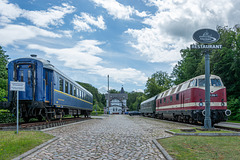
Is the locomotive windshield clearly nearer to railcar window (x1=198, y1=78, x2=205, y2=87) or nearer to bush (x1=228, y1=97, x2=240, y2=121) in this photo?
railcar window (x1=198, y1=78, x2=205, y2=87)

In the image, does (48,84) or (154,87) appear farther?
(154,87)

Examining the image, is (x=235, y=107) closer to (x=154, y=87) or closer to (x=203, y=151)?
(x=203, y=151)

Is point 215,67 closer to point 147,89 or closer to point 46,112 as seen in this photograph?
point 46,112

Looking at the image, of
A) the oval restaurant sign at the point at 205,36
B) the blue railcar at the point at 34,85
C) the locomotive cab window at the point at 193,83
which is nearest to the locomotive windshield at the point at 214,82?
the locomotive cab window at the point at 193,83

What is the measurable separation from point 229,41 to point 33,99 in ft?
100.0

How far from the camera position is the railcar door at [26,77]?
1408 centimetres

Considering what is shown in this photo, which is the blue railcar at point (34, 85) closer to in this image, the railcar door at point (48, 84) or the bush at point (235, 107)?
the railcar door at point (48, 84)

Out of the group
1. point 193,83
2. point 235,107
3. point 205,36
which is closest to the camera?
point 205,36

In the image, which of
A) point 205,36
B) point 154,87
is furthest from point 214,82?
point 154,87

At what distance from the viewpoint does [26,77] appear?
46.9ft

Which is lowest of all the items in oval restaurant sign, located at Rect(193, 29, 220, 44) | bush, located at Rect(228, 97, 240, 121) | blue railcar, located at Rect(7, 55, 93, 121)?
bush, located at Rect(228, 97, 240, 121)

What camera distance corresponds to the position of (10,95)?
14250mm

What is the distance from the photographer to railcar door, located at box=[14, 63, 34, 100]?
554 inches

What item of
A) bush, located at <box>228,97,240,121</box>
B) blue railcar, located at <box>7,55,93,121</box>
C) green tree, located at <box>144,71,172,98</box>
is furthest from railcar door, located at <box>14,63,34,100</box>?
green tree, located at <box>144,71,172,98</box>
